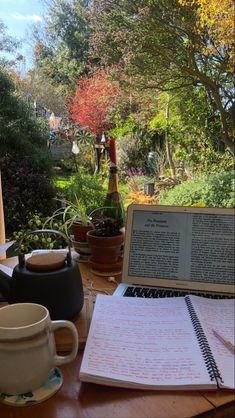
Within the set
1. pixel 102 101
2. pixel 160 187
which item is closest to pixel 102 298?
pixel 160 187

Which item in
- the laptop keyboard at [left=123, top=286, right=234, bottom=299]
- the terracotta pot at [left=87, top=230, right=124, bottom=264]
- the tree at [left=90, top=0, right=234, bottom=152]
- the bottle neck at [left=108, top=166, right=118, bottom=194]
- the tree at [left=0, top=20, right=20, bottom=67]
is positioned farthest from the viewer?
the tree at [left=0, top=20, right=20, bottom=67]

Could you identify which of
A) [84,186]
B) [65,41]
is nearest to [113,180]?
[65,41]

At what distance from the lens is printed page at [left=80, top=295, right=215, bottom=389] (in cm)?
46

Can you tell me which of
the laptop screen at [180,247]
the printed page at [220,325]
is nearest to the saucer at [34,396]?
the printed page at [220,325]

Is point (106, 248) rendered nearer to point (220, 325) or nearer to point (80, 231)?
point (80, 231)

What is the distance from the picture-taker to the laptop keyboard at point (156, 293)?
0.70m

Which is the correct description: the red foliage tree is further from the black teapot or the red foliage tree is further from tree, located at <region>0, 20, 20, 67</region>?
the black teapot

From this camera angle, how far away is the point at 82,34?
1.51 m

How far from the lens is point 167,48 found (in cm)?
123

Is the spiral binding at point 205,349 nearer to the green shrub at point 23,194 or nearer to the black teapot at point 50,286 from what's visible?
the black teapot at point 50,286

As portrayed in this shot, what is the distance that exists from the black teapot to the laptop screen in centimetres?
19

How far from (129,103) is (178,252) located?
0.97m

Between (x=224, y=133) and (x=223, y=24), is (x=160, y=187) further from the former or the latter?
(x=223, y=24)

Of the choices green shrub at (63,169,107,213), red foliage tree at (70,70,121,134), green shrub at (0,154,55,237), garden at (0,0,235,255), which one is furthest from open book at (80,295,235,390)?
green shrub at (0,154,55,237)
